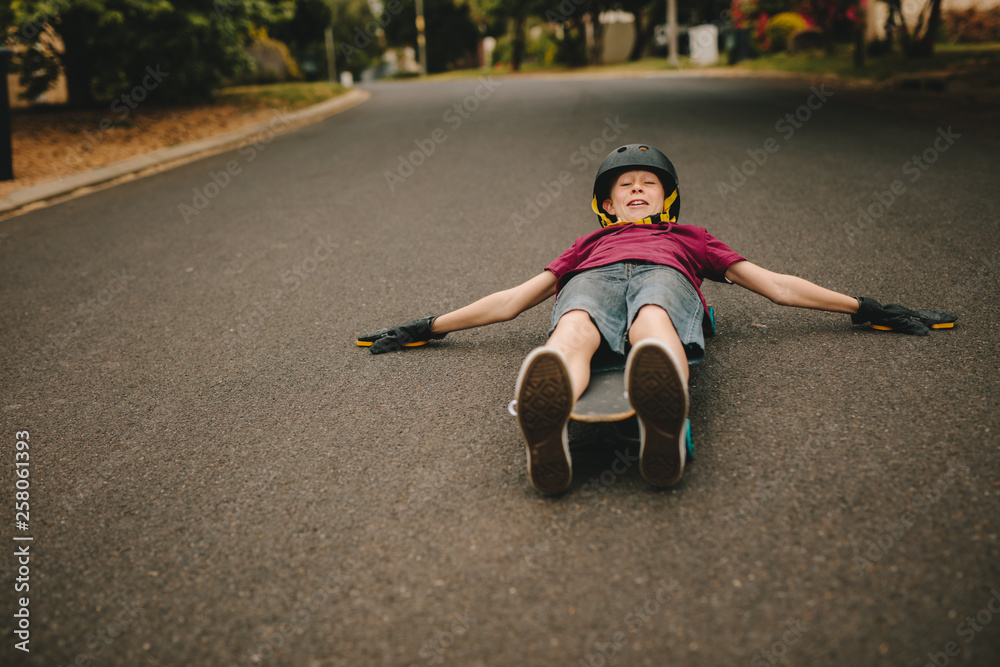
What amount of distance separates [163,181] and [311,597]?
740 centimetres

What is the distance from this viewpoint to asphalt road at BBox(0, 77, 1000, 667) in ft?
5.99

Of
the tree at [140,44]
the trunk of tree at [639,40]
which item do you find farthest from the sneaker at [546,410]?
the trunk of tree at [639,40]

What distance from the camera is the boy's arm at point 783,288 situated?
3230 mm

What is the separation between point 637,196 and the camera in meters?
3.43

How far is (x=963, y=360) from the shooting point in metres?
3.04

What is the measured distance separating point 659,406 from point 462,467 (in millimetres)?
748

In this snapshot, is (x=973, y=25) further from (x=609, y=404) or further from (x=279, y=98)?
(x=609, y=404)

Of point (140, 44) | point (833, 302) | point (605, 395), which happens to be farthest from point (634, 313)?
point (140, 44)

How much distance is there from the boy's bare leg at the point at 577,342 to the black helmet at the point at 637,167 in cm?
91

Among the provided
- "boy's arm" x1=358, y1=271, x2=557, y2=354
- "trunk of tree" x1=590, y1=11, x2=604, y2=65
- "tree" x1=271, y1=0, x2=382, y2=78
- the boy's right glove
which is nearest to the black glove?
"boy's arm" x1=358, y1=271, x2=557, y2=354

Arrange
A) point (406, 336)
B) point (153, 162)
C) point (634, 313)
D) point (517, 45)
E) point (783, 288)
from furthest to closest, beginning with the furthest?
1. point (517, 45)
2. point (153, 162)
3. point (406, 336)
4. point (783, 288)
5. point (634, 313)

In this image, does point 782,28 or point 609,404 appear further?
point 782,28

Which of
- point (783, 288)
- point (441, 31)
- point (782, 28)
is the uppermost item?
point (441, 31)

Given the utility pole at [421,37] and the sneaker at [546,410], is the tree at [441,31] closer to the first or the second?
the utility pole at [421,37]
